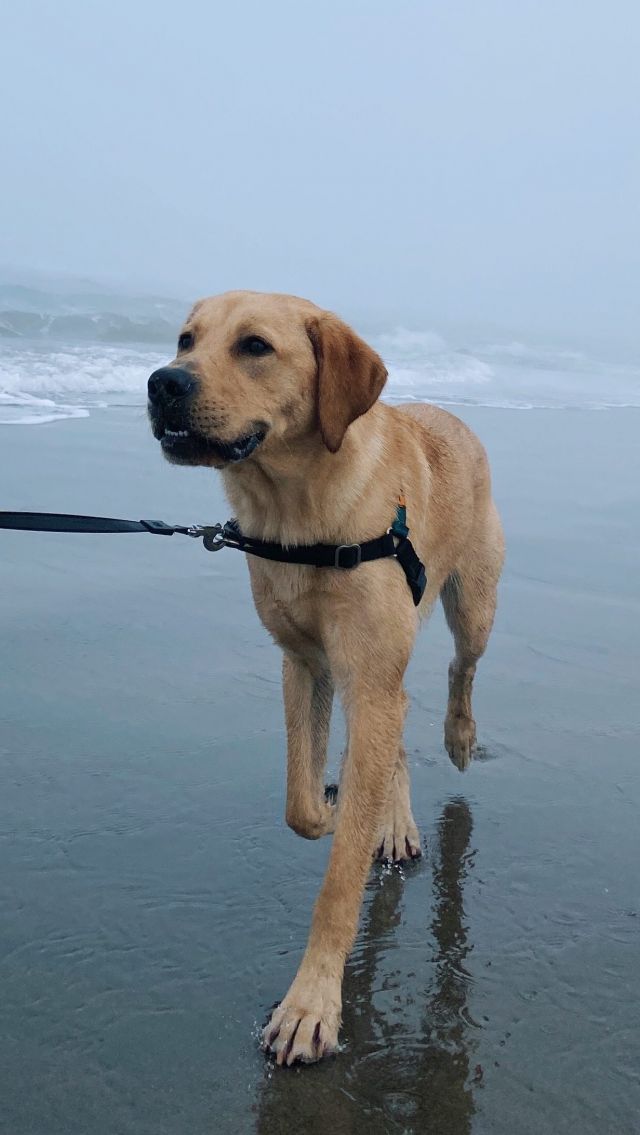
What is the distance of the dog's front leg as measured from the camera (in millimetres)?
2594

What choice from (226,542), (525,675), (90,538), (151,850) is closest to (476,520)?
(525,675)

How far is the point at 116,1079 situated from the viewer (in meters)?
2.42

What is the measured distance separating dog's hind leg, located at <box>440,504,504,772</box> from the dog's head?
57.0 inches

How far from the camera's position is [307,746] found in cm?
347

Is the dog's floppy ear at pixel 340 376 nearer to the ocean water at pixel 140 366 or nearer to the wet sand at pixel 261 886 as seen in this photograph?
the wet sand at pixel 261 886

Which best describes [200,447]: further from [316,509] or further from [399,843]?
[399,843]

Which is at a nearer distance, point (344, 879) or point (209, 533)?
point (344, 879)

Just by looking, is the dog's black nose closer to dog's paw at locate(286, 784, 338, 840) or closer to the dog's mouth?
the dog's mouth

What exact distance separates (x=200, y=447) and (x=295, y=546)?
386mm

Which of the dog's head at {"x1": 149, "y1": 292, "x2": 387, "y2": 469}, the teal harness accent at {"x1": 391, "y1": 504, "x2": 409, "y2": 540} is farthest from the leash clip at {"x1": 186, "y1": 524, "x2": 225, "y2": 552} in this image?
the teal harness accent at {"x1": 391, "y1": 504, "x2": 409, "y2": 540}

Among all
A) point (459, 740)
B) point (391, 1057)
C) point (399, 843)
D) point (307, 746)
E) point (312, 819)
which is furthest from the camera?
point (459, 740)

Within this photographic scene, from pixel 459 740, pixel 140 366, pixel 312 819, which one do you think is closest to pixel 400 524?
pixel 312 819

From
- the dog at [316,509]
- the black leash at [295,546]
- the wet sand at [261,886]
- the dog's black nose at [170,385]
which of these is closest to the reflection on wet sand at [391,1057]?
the wet sand at [261,886]

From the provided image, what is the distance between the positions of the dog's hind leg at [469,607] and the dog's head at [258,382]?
145cm
